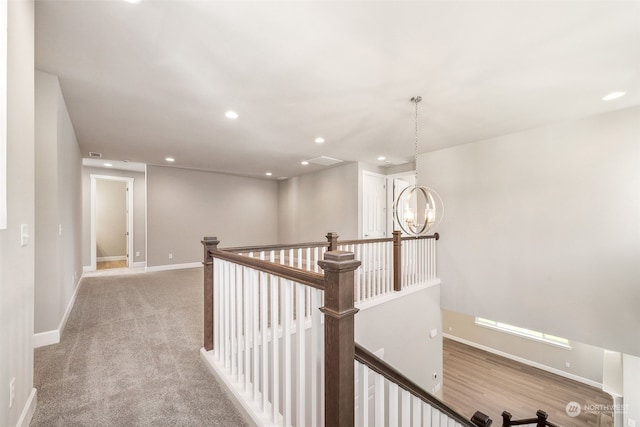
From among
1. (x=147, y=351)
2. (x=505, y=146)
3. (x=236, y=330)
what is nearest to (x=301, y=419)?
(x=236, y=330)

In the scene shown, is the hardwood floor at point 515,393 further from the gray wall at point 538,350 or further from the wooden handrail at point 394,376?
the wooden handrail at point 394,376

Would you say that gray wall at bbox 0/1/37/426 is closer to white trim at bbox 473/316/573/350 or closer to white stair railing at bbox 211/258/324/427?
white stair railing at bbox 211/258/324/427

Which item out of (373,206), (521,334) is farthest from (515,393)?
(373,206)

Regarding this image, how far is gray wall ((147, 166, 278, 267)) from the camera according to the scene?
20.9ft

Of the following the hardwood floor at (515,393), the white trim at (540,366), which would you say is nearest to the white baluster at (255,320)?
the hardwood floor at (515,393)

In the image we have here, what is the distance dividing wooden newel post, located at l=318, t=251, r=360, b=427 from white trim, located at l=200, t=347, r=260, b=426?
674mm

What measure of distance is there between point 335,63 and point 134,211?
6.52 m

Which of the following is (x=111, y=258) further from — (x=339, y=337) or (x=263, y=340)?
(x=339, y=337)

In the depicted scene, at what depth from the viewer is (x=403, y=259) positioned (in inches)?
171

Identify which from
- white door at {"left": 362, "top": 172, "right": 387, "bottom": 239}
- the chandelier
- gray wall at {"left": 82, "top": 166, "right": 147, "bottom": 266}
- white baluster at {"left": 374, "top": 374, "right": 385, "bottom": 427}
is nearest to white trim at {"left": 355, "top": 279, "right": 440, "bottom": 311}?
the chandelier

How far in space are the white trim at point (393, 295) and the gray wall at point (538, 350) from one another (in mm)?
3376

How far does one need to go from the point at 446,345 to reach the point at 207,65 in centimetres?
812

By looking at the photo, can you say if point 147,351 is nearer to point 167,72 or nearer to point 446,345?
point 167,72

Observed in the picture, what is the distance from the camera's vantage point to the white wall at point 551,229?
324 cm
